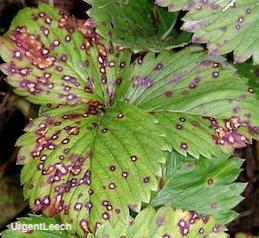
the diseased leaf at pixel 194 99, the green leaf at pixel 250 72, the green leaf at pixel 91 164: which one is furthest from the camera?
the green leaf at pixel 250 72

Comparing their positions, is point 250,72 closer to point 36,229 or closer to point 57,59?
point 57,59

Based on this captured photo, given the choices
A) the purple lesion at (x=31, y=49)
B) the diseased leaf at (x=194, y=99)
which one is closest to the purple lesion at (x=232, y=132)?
the diseased leaf at (x=194, y=99)

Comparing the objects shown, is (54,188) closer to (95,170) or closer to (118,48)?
(95,170)

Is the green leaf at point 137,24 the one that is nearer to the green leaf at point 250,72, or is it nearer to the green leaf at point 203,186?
the green leaf at point 250,72

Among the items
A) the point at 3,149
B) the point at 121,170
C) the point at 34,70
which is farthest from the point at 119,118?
the point at 3,149

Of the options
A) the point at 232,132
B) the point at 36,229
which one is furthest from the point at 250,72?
the point at 36,229

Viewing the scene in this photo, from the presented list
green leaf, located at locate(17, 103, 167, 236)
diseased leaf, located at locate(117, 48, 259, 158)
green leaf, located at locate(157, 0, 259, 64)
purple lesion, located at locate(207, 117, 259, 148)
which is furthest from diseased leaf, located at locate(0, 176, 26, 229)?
green leaf, located at locate(157, 0, 259, 64)

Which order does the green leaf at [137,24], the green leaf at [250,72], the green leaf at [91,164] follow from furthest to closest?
the green leaf at [250,72]
the green leaf at [137,24]
the green leaf at [91,164]
